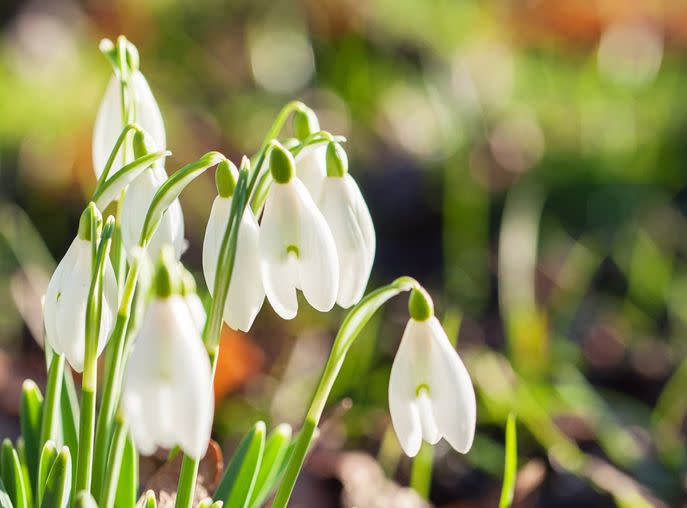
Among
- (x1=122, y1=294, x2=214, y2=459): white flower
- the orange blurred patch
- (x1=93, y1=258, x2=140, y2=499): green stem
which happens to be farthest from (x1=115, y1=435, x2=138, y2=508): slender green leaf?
the orange blurred patch

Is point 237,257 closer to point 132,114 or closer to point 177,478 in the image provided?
point 132,114

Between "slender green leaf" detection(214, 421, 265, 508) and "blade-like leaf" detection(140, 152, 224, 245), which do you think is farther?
"slender green leaf" detection(214, 421, 265, 508)

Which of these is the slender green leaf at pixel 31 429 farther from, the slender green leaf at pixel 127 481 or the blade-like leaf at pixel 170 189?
the blade-like leaf at pixel 170 189

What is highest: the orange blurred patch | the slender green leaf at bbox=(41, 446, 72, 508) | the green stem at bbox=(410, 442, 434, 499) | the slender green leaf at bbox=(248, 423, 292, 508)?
the slender green leaf at bbox=(41, 446, 72, 508)

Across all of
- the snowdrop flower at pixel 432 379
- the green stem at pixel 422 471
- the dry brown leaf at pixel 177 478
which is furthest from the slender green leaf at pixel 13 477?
the green stem at pixel 422 471

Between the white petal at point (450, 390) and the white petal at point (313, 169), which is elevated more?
the white petal at point (313, 169)

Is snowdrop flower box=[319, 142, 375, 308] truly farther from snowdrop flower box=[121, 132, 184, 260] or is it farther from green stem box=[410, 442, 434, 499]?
green stem box=[410, 442, 434, 499]

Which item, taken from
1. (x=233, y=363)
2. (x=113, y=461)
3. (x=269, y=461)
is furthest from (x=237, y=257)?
(x=233, y=363)
